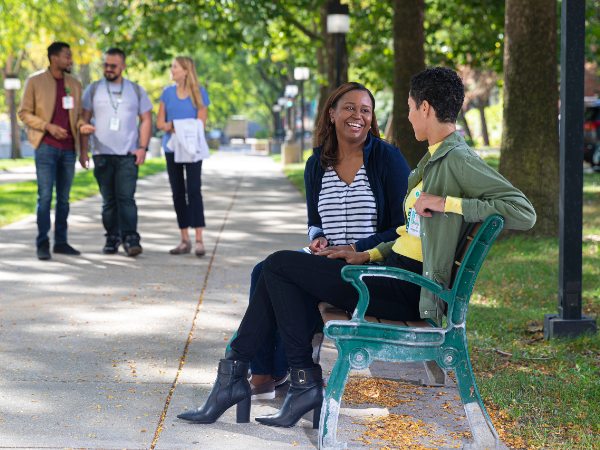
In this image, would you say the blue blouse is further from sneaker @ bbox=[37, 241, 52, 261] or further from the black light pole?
the black light pole

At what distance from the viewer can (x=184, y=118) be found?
10594 millimetres

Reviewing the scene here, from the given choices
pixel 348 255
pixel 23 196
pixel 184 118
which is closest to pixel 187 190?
pixel 184 118

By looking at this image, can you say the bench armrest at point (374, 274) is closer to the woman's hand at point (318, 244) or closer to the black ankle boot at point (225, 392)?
the black ankle boot at point (225, 392)

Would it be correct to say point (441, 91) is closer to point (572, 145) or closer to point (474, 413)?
point (474, 413)

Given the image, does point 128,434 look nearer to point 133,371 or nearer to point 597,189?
point 133,371

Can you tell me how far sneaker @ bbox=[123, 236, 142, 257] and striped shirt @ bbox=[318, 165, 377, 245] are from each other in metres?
5.44

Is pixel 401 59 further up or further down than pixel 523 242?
further up

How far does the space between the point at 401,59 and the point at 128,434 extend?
1216 cm

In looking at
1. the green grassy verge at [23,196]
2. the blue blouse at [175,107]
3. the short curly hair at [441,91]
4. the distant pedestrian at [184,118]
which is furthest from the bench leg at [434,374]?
the green grassy verge at [23,196]

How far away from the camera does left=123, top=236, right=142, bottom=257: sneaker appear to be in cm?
1071

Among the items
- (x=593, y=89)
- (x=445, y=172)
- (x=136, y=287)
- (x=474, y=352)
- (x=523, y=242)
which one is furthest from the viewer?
(x=593, y=89)

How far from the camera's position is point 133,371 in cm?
595

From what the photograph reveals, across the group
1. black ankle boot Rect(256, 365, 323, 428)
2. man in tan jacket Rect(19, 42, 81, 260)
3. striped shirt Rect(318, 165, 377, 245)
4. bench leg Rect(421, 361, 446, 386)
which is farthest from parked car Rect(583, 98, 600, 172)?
black ankle boot Rect(256, 365, 323, 428)

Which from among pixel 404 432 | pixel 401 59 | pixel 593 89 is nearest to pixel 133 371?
pixel 404 432
